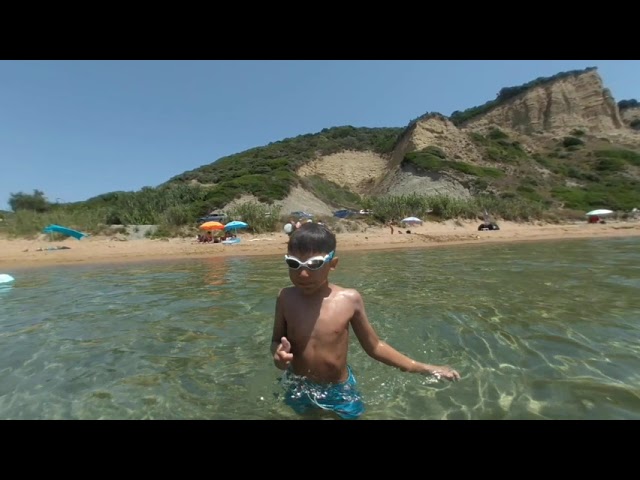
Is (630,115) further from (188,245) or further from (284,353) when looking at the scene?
(284,353)

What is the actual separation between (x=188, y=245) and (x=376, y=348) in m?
18.1

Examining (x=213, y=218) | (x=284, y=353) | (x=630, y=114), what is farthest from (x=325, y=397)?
(x=630, y=114)

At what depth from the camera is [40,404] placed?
2963 mm

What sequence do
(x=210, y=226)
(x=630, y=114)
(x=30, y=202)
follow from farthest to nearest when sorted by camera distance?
(x=630, y=114) < (x=30, y=202) < (x=210, y=226)

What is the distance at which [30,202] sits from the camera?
36.6 m

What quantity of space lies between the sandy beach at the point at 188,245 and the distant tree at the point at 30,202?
2130 cm

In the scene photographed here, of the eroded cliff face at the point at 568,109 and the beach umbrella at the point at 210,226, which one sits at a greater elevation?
the eroded cliff face at the point at 568,109

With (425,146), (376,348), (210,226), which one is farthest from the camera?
(425,146)

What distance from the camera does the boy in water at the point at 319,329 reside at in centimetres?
249

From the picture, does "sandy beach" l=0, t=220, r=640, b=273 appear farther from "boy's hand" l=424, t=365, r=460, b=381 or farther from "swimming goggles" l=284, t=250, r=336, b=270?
"swimming goggles" l=284, t=250, r=336, b=270

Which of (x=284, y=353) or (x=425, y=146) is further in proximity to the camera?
(x=425, y=146)

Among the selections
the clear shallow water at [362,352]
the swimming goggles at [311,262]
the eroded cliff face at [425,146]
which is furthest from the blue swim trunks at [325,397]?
the eroded cliff face at [425,146]

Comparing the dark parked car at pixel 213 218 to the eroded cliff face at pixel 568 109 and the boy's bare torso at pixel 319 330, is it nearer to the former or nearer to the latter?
the boy's bare torso at pixel 319 330
